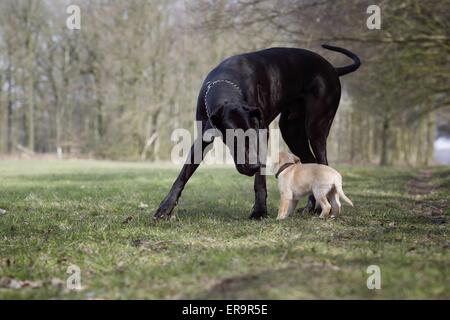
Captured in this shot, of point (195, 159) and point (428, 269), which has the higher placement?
point (195, 159)

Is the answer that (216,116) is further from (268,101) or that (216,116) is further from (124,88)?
(124,88)

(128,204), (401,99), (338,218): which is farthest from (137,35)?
(338,218)

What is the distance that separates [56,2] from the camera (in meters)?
33.8

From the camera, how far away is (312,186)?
5.64 metres

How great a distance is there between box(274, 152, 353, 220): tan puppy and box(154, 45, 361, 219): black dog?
256 millimetres

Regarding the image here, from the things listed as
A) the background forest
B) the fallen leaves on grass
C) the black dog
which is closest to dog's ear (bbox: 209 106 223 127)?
the black dog

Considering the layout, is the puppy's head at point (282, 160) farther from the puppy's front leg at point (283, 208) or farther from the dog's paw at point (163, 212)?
the dog's paw at point (163, 212)

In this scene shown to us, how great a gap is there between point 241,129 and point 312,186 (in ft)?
4.03

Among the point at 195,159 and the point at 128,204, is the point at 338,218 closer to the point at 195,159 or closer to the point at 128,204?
the point at 195,159

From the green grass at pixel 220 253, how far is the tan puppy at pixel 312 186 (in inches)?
8.1

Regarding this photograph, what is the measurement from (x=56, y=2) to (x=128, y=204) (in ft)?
99.3

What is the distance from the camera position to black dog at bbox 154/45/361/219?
200 inches

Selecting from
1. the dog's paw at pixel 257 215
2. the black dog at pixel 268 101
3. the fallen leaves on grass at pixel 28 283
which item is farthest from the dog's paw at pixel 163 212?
the fallen leaves on grass at pixel 28 283

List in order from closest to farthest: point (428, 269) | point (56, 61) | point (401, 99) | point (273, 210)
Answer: point (428, 269) < point (273, 210) < point (401, 99) < point (56, 61)
